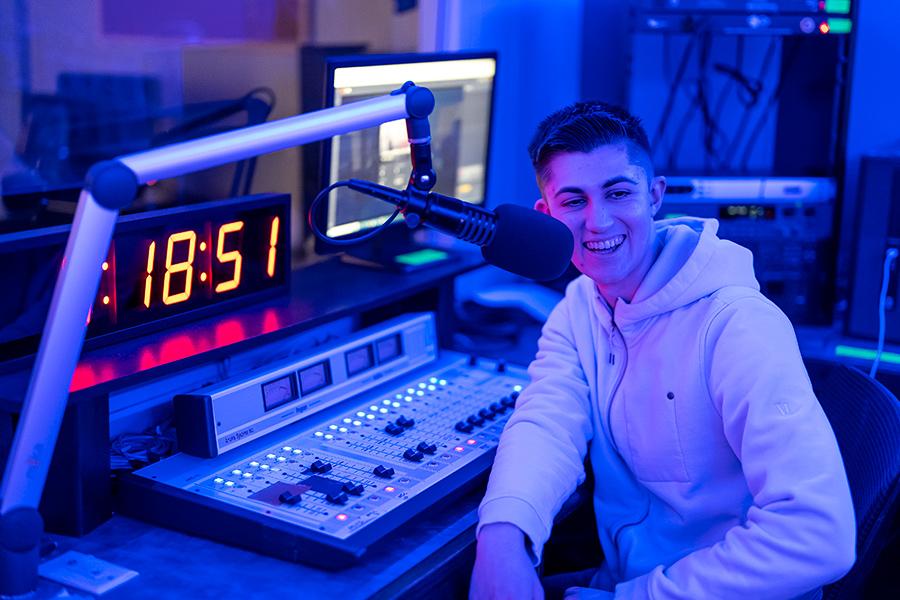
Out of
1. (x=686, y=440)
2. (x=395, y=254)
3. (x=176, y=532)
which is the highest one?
(x=395, y=254)

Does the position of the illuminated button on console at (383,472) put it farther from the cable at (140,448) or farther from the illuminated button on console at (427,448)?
the cable at (140,448)

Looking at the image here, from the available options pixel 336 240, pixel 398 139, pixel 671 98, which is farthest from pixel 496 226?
pixel 671 98

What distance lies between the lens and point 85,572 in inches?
46.6

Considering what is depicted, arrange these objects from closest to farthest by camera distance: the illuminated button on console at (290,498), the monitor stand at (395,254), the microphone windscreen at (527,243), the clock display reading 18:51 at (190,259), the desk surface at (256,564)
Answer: the microphone windscreen at (527,243) → the desk surface at (256,564) → the illuminated button on console at (290,498) → the clock display reading 18:51 at (190,259) → the monitor stand at (395,254)

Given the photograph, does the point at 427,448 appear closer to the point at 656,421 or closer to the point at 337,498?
the point at 337,498

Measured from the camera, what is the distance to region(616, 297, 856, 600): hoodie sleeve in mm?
1189

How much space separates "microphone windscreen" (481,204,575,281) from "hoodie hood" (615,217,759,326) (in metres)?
0.39

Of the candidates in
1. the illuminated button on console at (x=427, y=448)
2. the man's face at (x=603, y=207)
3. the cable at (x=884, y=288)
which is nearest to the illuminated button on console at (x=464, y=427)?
the illuminated button on console at (x=427, y=448)

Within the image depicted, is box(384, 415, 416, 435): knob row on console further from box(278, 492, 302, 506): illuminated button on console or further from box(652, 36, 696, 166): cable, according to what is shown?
box(652, 36, 696, 166): cable

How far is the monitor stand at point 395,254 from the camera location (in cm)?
193

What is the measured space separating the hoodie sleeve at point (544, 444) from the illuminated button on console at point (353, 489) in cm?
16

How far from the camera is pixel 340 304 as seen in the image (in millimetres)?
1685

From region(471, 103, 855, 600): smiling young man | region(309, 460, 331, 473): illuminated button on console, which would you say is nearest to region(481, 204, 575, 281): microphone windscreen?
region(471, 103, 855, 600): smiling young man

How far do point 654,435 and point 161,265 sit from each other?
0.74m
